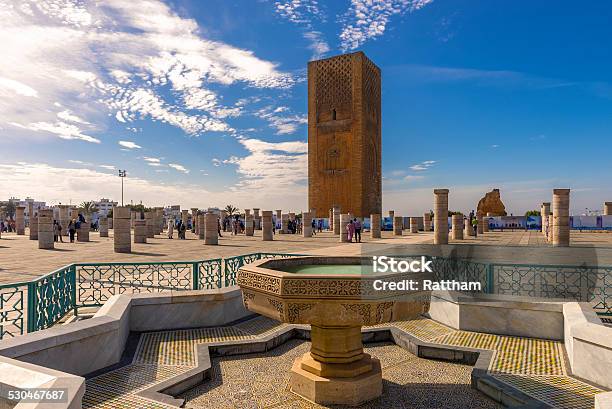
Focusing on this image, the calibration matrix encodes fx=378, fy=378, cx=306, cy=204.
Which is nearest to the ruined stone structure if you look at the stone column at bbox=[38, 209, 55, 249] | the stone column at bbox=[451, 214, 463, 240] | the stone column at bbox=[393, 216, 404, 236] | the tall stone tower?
the tall stone tower

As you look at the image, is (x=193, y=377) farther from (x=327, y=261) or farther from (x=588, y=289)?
(x=588, y=289)

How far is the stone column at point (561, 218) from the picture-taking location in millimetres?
14789

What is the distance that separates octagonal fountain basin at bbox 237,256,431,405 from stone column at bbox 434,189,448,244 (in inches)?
591

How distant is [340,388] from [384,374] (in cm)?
91

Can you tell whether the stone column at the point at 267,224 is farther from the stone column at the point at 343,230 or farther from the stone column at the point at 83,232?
the stone column at the point at 83,232

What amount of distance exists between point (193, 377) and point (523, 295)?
15.4ft

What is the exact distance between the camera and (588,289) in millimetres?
5781

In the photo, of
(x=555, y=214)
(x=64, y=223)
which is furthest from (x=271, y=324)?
(x=64, y=223)

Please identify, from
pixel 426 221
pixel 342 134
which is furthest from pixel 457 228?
pixel 342 134

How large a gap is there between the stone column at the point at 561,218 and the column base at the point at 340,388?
14484mm

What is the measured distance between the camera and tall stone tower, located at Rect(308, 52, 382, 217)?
1439 inches

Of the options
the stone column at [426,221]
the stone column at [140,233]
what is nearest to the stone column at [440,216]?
the stone column at [426,221]

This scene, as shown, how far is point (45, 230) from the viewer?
1541 cm

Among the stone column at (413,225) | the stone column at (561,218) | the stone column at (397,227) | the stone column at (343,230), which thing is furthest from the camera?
the stone column at (413,225)
